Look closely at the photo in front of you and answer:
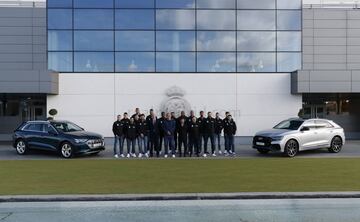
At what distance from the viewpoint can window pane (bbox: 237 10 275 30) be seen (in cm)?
2945

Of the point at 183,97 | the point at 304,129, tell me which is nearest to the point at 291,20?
the point at 183,97

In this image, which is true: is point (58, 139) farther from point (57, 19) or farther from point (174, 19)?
point (174, 19)

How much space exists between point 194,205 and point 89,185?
3155mm

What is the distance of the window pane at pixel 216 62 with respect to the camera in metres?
29.1

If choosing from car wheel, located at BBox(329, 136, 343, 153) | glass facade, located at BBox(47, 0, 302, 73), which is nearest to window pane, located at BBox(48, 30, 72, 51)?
glass facade, located at BBox(47, 0, 302, 73)

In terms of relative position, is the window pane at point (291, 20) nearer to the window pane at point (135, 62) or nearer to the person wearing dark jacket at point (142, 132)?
the window pane at point (135, 62)

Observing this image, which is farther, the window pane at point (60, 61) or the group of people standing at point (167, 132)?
the window pane at point (60, 61)

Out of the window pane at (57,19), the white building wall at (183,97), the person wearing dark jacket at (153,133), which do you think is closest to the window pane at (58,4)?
the window pane at (57,19)

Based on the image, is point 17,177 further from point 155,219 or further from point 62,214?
point 155,219

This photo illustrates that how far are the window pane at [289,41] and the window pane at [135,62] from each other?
7.89 meters

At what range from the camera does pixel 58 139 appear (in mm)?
19906

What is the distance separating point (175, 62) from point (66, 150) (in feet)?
37.0

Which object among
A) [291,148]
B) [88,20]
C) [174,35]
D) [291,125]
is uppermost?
[88,20]

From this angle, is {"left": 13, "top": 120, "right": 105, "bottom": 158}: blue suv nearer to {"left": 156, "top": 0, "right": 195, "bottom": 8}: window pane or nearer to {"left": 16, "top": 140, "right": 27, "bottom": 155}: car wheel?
{"left": 16, "top": 140, "right": 27, "bottom": 155}: car wheel
